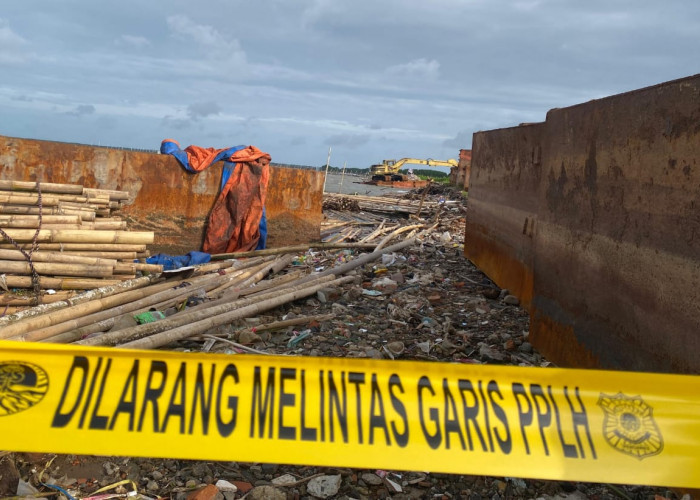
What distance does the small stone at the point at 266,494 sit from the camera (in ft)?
9.83

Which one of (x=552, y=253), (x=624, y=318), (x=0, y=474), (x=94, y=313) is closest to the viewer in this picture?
(x=0, y=474)

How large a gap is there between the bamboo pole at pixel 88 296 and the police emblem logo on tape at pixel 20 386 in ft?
11.0

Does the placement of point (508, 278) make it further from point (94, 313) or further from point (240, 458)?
point (240, 458)

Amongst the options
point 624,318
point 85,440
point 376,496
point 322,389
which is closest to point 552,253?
point 624,318

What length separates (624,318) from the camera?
11.6 ft

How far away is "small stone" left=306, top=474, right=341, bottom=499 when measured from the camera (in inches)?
121

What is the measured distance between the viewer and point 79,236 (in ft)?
22.6

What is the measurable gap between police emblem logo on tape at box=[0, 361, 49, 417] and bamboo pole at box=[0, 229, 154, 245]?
16.5 feet

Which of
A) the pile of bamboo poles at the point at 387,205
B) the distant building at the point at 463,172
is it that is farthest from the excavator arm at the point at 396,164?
the pile of bamboo poles at the point at 387,205

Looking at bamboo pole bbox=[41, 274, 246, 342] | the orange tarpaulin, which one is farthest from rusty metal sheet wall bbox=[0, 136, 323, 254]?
bamboo pole bbox=[41, 274, 246, 342]

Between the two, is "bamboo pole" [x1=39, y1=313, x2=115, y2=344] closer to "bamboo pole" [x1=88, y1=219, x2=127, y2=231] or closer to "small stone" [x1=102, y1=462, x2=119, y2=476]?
"small stone" [x1=102, y1=462, x2=119, y2=476]

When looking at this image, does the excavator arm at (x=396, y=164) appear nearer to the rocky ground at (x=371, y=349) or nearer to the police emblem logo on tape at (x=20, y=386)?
the rocky ground at (x=371, y=349)

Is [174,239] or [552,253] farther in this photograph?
[174,239]

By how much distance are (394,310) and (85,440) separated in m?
4.64
